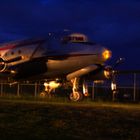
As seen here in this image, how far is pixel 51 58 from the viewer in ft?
88.2

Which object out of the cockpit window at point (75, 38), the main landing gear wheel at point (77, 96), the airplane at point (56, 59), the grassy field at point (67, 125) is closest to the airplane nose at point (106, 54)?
the airplane at point (56, 59)

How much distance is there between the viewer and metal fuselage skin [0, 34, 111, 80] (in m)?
26.3

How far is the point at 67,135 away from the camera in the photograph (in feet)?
47.0

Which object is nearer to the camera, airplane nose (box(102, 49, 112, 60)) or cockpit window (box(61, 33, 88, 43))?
airplane nose (box(102, 49, 112, 60))

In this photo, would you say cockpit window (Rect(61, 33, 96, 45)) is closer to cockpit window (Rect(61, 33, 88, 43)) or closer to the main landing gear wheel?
cockpit window (Rect(61, 33, 88, 43))

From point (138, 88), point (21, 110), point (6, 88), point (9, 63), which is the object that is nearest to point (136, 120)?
point (21, 110)

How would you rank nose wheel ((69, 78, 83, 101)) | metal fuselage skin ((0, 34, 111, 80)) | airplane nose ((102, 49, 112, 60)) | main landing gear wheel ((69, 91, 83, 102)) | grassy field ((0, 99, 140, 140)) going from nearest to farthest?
grassy field ((0, 99, 140, 140)) → airplane nose ((102, 49, 112, 60)) → metal fuselage skin ((0, 34, 111, 80)) → nose wheel ((69, 78, 83, 101)) → main landing gear wheel ((69, 91, 83, 102))

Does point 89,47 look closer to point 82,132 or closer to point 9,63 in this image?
point 9,63

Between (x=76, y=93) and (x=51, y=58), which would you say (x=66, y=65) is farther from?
(x=76, y=93)

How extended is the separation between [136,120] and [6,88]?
130 ft

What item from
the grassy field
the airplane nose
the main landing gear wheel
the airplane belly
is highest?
Result: the airplane nose

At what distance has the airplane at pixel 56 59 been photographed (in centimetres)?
2638

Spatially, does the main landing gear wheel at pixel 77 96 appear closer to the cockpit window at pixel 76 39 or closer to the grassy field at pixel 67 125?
the cockpit window at pixel 76 39

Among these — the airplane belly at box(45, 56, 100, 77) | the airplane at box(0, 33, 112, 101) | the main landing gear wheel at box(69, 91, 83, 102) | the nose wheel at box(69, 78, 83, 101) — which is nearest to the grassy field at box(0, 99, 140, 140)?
the airplane belly at box(45, 56, 100, 77)
